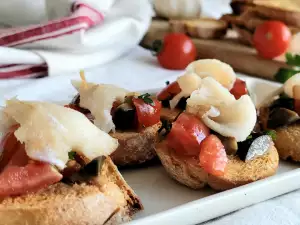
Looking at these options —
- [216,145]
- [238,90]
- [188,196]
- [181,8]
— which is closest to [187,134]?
[216,145]

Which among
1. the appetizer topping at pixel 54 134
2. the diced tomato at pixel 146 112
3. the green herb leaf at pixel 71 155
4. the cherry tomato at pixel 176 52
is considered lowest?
the cherry tomato at pixel 176 52

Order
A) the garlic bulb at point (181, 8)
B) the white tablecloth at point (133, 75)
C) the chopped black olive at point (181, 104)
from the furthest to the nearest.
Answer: the garlic bulb at point (181, 8), the white tablecloth at point (133, 75), the chopped black olive at point (181, 104)

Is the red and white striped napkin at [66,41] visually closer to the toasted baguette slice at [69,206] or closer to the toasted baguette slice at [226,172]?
the toasted baguette slice at [226,172]

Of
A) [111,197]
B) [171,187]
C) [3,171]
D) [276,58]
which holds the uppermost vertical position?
[3,171]

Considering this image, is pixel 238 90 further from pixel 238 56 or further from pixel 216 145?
pixel 238 56

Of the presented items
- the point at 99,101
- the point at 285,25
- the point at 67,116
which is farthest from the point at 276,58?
the point at 67,116

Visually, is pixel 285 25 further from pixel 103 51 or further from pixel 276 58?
pixel 103 51

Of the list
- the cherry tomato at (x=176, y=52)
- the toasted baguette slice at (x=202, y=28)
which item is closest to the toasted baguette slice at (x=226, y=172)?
the cherry tomato at (x=176, y=52)
